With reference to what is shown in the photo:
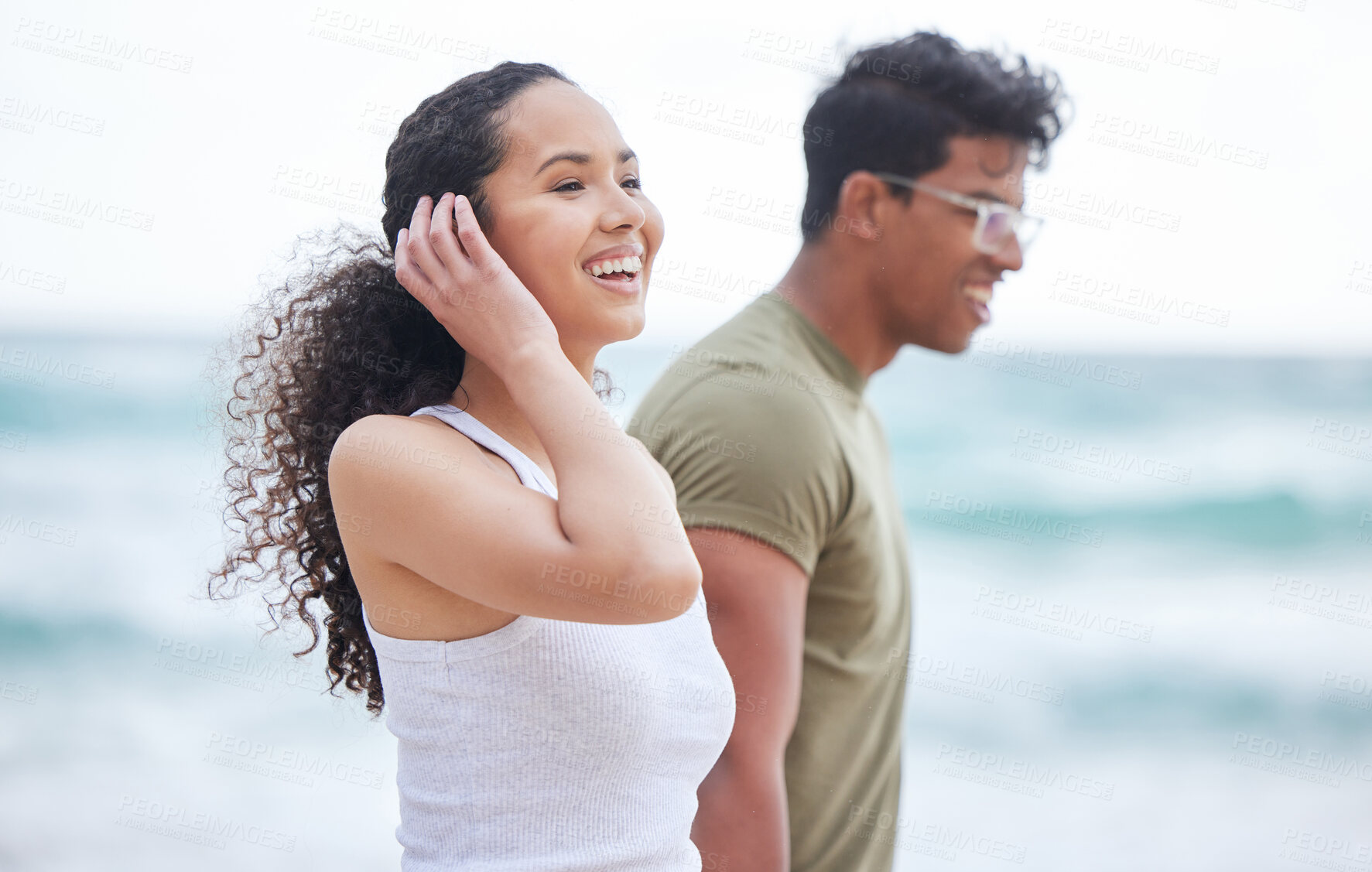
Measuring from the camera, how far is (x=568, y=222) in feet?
4.04

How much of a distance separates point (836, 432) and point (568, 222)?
1.49 feet

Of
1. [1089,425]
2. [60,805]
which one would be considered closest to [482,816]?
[60,805]

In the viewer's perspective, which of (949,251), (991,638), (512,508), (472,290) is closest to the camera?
(512,508)

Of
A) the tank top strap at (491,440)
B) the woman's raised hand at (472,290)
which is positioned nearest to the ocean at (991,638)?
the tank top strap at (491,440)

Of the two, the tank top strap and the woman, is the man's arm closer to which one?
the woman

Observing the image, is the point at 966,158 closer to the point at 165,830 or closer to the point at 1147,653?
the point at 165,830

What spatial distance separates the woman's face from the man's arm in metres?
0.32

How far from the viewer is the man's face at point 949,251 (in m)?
1.55

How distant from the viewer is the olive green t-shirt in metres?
1.39

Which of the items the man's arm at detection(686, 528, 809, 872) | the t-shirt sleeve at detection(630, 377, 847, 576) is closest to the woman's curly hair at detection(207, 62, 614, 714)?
the t-shirt sleeve at detection(630, 377, 847, 576)

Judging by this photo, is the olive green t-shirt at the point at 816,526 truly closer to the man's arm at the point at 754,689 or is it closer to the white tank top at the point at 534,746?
the man's arm at the point at 754,689

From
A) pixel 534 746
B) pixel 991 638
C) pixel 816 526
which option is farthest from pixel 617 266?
pixel 991 638

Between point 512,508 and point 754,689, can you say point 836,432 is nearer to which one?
point 754,689

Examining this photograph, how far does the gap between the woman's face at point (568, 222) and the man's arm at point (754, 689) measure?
1.04ft
